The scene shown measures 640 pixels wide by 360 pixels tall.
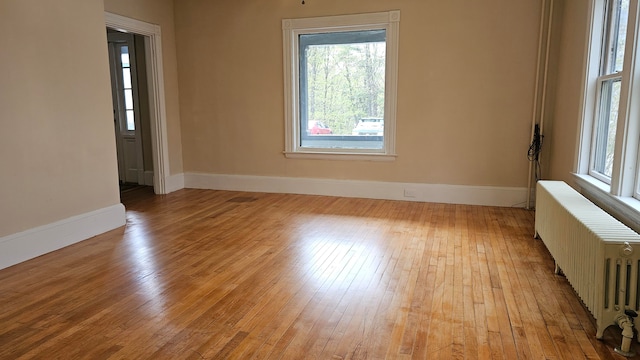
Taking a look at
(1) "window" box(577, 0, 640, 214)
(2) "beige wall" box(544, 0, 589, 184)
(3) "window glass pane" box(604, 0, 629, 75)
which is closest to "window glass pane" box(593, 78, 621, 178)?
(1) "window" box(577, 0, 640, 214)

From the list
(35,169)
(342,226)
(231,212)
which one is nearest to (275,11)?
(231,212)

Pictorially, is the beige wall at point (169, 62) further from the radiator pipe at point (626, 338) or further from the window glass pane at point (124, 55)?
the radiator pipe at point (626, 338)

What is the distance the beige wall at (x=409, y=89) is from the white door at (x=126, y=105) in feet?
2.68

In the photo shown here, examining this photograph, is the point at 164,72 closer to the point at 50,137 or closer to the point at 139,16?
the point at 139,16

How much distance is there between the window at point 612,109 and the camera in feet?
9.34

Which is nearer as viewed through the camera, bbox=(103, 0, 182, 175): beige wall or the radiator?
the radiator

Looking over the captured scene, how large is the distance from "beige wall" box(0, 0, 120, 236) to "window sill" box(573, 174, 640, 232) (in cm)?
450

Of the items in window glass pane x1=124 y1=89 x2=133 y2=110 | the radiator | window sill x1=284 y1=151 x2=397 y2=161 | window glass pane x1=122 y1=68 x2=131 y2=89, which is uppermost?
window glass pane x1=122 y1=68 x2=131 y2=89

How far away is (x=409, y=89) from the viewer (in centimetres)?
556

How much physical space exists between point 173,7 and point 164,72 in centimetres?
100

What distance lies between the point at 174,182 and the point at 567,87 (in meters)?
5.35

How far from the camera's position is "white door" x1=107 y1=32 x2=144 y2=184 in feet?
22.0

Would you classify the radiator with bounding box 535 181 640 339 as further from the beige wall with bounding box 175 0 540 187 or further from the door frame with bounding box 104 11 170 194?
the door frame with bounding box 104 11 170 194

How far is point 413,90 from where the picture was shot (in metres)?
5.55
